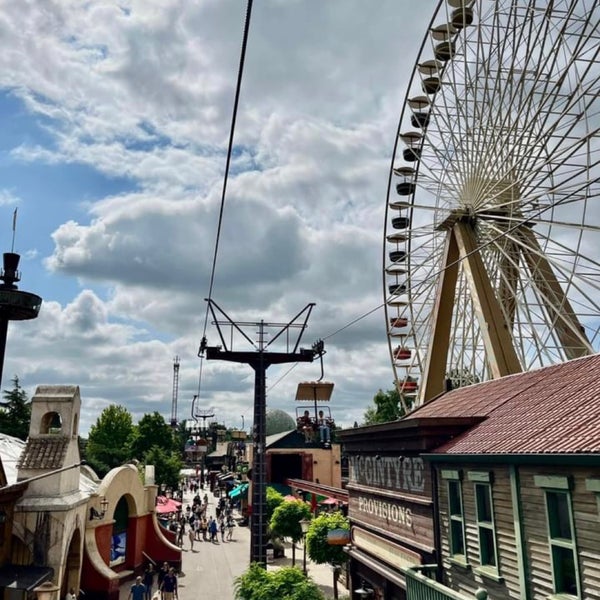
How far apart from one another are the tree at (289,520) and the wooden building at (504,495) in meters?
14.9

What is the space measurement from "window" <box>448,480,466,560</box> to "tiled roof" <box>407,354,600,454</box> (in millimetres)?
782

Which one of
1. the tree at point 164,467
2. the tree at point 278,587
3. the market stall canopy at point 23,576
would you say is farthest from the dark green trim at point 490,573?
the tree at point 164,467

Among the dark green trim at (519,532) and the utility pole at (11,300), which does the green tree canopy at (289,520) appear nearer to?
the utility pole at (11,300)

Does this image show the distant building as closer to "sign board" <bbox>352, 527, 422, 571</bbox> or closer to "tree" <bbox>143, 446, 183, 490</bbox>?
"sign board" <bbox>352, 527, 422, 571</bbox>

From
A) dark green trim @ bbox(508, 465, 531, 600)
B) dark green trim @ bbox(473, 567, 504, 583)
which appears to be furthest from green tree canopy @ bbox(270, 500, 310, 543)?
dark green trim @ bbox(508, 465, 531, 600)

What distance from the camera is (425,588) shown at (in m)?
11.3

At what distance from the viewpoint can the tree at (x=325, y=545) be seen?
23.5 m

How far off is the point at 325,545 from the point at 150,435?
151 ft

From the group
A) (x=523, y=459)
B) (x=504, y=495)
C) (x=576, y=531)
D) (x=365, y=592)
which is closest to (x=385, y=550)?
(x=365, y=592)

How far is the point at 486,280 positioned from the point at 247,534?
91.4 feet

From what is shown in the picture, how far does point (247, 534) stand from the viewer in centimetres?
4200

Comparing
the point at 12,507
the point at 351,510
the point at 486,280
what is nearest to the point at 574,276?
the point at 486,280

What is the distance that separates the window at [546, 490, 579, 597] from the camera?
8.80 m

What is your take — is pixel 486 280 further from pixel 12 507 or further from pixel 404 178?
pixel 12 507
